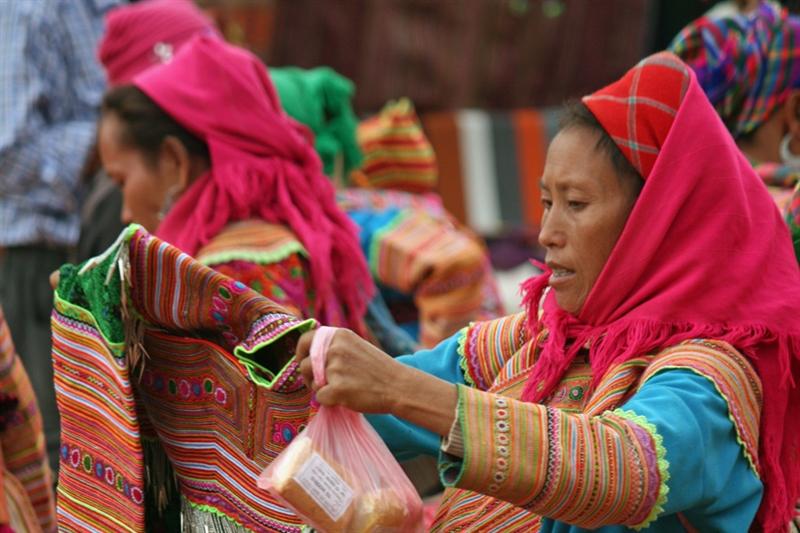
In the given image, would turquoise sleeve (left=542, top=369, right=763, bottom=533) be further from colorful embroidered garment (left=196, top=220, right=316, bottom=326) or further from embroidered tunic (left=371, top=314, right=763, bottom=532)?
colorful embroidered garment (left=196, top=220, right=316, bottom=326)

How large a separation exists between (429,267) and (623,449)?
3.28 metres

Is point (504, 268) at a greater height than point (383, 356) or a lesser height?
lesser

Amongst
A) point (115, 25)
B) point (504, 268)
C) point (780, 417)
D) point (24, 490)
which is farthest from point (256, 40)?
point (780, 417)

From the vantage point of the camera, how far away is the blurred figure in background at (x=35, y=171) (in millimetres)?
4984

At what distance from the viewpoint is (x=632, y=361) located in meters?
2.39

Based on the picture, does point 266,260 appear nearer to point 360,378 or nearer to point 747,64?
point 360,378

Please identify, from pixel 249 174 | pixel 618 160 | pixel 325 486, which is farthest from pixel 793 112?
pixel 325 486

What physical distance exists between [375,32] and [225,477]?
5819mm

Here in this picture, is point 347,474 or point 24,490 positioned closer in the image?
point 347,474

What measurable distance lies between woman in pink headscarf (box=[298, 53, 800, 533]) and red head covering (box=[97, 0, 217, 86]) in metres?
2.92

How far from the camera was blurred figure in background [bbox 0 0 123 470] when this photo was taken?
4.98m

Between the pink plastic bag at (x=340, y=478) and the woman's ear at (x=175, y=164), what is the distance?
5.63ft

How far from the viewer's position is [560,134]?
2568 millimetres

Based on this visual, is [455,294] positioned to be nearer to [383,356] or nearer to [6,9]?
[6,9]
